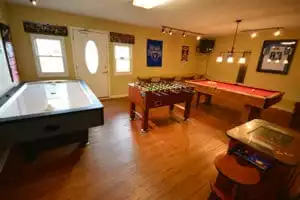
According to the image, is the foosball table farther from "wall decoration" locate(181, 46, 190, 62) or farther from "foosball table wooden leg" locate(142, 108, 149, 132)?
"wall decoration" locate(181, 46, 190, 62)

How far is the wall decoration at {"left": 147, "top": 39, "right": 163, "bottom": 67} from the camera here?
202 inches

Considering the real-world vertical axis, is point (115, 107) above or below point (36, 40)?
below

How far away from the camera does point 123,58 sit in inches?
187

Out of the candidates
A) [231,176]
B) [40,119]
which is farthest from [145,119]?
[231,176]

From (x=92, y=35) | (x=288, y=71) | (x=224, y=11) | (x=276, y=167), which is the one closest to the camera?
(x=276, y=167)

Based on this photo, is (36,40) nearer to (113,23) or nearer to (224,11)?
(113,23)

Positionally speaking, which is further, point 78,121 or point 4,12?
point 4,12

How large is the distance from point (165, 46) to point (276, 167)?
4.96 meters

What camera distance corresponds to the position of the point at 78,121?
169cm

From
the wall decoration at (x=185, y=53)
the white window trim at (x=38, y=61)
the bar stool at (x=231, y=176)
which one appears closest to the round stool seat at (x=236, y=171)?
the bar stool at (x=231, y=176)

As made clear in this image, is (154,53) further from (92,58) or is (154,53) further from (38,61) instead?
(38,61)

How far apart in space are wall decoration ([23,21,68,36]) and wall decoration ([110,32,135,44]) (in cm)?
122

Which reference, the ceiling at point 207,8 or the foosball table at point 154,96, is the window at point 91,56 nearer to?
the ceiling at point 207,8

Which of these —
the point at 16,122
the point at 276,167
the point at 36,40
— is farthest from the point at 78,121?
the point at 36,40
